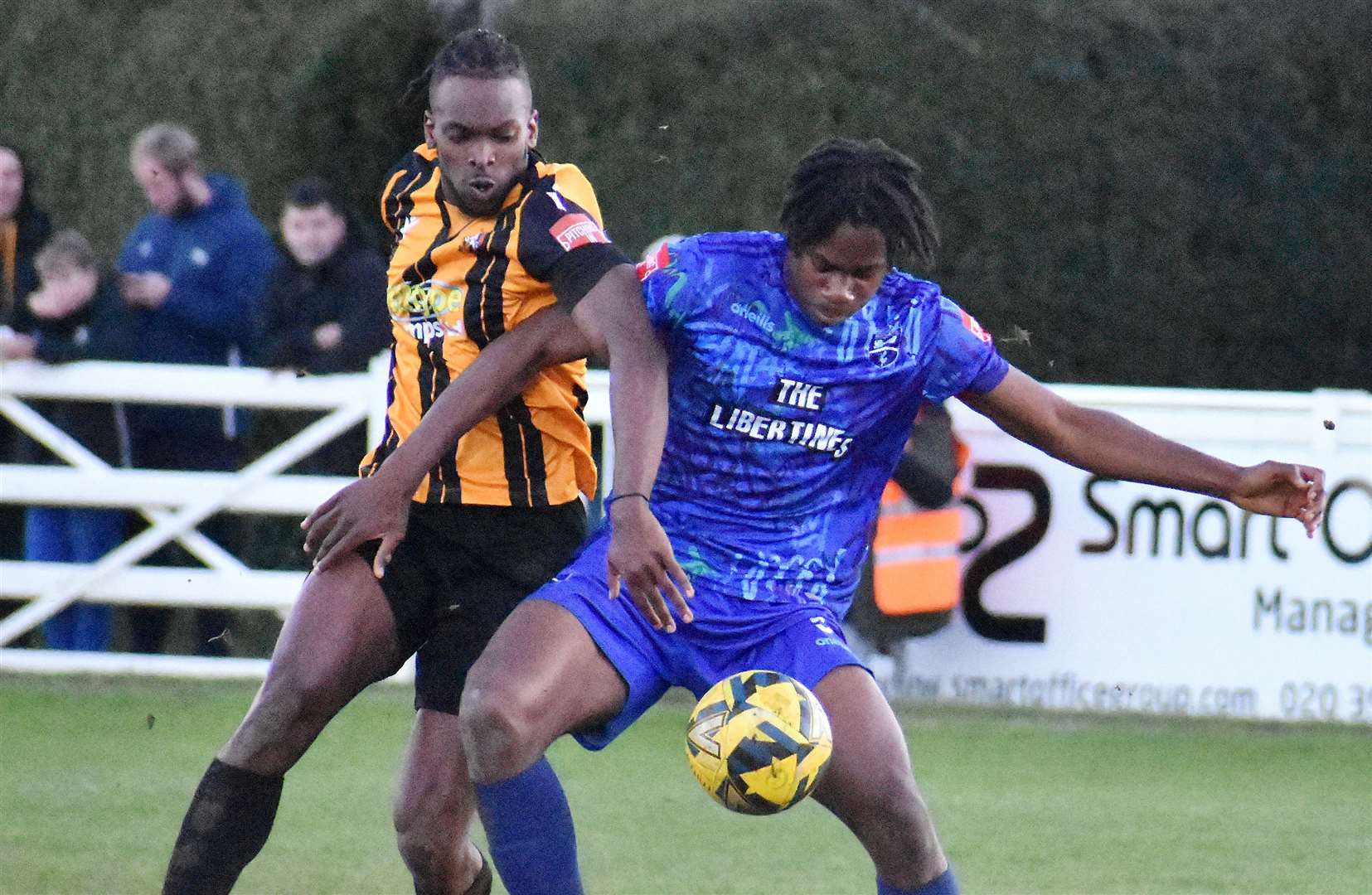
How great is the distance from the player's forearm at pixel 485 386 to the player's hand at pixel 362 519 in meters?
0.04

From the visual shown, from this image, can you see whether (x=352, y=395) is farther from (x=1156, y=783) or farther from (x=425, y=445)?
(x=425, y=445)

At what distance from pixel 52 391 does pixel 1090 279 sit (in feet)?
16.5

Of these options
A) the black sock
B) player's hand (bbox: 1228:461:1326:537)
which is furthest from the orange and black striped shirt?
player's hand (bbox: 1228:461:1326:537)

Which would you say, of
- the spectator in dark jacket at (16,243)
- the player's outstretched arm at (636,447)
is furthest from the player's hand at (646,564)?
the spectator in dark jacket at (16,243)

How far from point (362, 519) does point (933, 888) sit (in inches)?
54.9

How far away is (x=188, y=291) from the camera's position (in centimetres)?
945

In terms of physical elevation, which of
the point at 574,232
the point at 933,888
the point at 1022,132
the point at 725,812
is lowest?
the point at 725,812

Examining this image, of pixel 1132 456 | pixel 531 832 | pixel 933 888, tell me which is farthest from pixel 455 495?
pixel 1132 456

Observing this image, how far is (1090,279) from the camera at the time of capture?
11227 millimetres

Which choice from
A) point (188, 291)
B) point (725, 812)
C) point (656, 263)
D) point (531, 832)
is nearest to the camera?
point (531, 832)

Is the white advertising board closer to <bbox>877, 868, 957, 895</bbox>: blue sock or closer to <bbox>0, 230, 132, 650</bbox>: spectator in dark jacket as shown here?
<bbox>0, 230, 132, 650</bbox>: spectator in dark jacket

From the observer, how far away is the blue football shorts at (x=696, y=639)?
4691mm

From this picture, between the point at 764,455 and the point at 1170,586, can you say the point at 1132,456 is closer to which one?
the point at 764,455

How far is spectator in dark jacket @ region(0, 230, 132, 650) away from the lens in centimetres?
930
